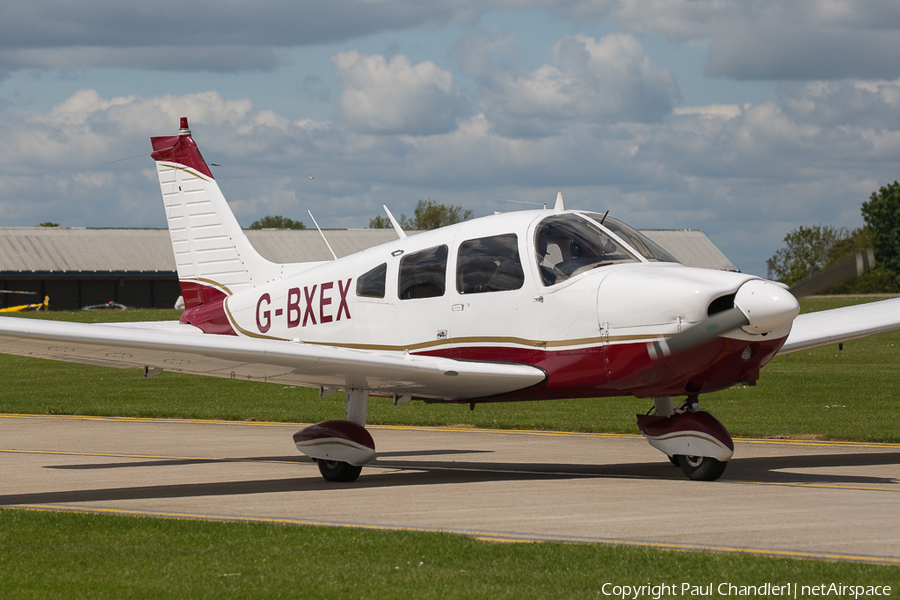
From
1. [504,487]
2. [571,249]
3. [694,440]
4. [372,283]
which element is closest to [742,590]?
[694,440]

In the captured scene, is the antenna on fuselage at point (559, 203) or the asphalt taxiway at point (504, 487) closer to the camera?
the asphalt taxiway at point (504, 487)

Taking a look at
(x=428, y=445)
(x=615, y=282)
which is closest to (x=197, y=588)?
(x=615, y=282)

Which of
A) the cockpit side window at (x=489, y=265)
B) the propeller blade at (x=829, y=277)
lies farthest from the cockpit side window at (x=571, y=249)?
the propeller blade at (x=829, y=277)

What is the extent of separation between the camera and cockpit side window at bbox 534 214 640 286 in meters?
11.8

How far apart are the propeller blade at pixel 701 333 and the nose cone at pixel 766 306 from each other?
0.08m

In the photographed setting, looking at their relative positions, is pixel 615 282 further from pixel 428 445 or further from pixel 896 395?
pixel 896 395

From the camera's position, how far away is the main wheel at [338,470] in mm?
12812

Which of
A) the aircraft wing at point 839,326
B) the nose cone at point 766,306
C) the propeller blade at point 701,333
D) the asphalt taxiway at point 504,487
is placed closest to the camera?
the asphalt taxiway at point 504,487

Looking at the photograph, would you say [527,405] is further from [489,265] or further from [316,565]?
[316,565]

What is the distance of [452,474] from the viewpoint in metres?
13.5

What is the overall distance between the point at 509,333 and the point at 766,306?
9.77 feet

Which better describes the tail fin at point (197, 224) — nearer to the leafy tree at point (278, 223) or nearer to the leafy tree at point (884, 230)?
the leafy tree at point (884, 230)

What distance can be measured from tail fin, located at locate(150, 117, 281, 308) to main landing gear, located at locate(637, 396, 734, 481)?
6.62 meters

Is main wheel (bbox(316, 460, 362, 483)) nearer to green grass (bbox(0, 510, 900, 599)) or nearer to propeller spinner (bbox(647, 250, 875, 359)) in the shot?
green grass (bbox(0, 510, 900, 599))
